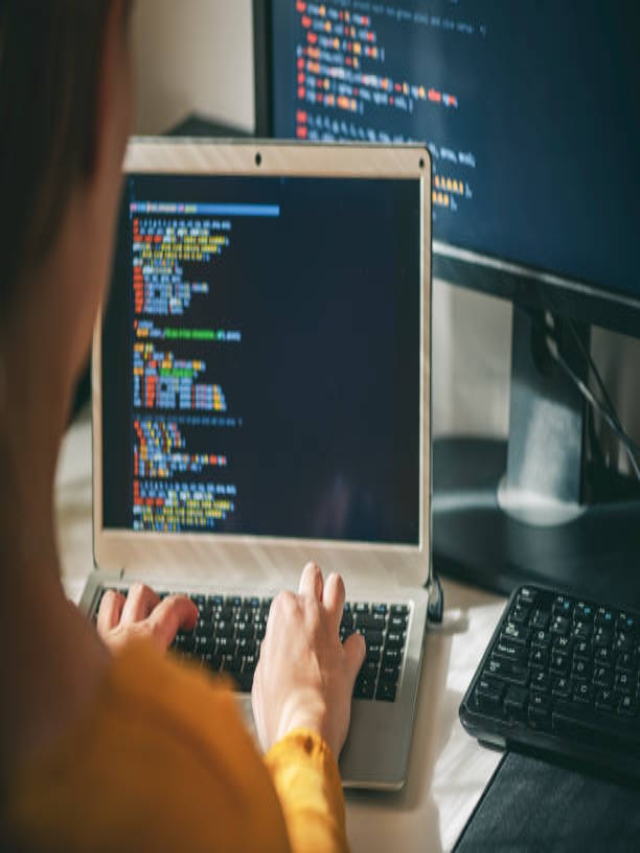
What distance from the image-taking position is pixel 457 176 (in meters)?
1.05

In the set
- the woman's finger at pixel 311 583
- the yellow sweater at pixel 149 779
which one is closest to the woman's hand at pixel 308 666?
the woman's finger at pixel 311 583

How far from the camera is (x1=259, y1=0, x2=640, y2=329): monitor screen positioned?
3.08 ft

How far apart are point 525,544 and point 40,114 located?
2.46 feet

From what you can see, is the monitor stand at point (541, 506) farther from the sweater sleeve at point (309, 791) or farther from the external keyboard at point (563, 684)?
the sweater sleeve at point (309, 791)

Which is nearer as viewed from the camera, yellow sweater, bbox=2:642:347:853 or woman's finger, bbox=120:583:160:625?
yellow sweater, bbox=2:642:347:853

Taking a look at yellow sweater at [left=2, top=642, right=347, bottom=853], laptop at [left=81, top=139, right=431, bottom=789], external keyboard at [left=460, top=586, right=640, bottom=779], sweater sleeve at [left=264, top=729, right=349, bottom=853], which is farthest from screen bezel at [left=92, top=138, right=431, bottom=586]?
yellow sweater at [left=2, top=642, right=347, bottom=853]

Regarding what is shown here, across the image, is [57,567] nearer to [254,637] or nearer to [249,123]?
[254,637]

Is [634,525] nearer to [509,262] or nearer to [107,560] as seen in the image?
[509,262]

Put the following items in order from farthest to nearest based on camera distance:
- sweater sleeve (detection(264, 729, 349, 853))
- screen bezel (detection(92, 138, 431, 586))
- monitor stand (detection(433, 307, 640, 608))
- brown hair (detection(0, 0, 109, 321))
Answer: monitor stand (detection(433, 307, 640, 608))
screen bezel (detection(92, 138, 431, 586))
sweater sleeve (detection(264, 729, 349, 853))
brown hair (detection(0, 0, 109, 321))

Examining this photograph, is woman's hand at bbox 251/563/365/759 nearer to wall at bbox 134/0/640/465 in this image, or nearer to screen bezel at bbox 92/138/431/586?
screen bezel at bbox 92/138/431/586

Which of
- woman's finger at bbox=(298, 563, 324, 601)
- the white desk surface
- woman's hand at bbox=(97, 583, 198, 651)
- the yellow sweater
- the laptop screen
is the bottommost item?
the white desk surface

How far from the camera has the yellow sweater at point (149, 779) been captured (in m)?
0.47

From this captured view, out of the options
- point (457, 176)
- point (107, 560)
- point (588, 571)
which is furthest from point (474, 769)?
point (457, 176)

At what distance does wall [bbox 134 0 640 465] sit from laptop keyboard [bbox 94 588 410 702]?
0.34 m
